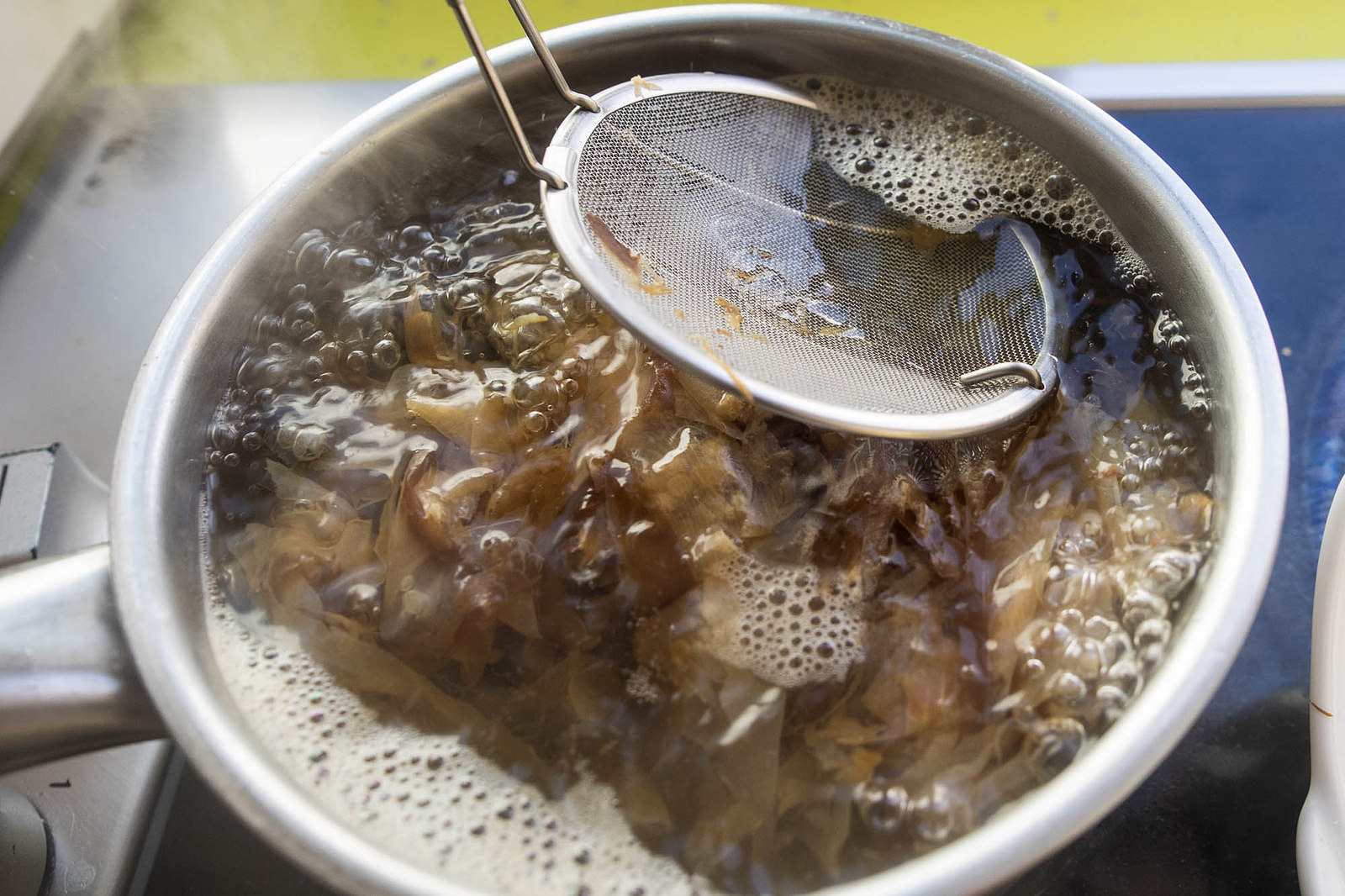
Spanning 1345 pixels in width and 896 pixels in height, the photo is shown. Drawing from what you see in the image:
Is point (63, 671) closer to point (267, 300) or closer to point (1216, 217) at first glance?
point (267, 300)

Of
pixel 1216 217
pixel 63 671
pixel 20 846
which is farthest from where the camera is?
pixel 1216 217

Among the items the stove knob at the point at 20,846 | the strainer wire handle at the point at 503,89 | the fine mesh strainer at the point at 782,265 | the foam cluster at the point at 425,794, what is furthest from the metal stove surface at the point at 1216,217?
the strainer wire handle at the point at 503,89

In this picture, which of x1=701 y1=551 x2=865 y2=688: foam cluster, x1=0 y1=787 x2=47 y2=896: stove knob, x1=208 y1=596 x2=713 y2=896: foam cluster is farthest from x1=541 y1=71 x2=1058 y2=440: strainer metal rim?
x1=0 y1=787 x2=47 y2=896: stove knob

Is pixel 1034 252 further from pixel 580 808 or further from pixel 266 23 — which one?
pixel 266 23

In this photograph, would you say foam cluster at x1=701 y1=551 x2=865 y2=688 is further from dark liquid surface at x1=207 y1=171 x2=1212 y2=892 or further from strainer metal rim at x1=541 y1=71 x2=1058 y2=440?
strainer metal rim at x1=541 y1=71 x2=1058 y2=440

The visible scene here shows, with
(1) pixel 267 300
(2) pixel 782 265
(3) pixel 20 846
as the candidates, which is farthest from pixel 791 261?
(3) pixel 20 846

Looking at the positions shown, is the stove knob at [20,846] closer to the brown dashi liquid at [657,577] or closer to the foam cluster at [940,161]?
the brown dashi liquid at [657,577]

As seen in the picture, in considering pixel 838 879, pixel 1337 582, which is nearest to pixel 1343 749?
pixel 1337 582
